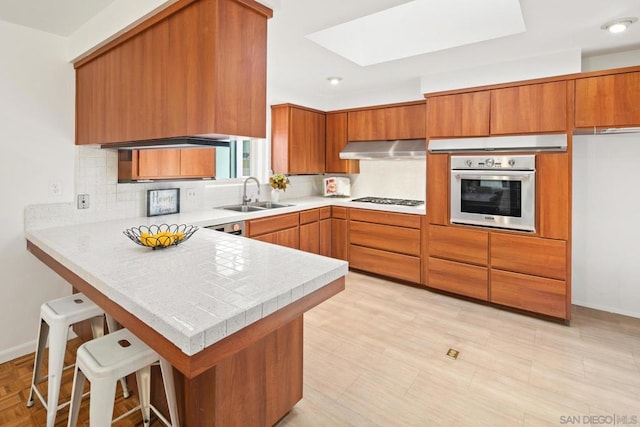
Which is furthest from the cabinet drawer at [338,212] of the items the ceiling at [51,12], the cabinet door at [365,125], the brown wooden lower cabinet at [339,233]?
the ceiling at [51,12]

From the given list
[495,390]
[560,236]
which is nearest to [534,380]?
[495,390]

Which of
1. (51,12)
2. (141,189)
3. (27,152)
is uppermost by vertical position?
(51,12)

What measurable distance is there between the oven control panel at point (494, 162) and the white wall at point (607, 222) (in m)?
0.62

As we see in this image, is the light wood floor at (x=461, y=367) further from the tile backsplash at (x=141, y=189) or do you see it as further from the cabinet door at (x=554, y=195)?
the tile backsplash at (x=141, y=189)

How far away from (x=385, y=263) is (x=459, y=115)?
1839mm

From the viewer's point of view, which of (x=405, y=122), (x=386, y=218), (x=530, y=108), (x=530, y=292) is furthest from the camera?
(x=405, y=122)

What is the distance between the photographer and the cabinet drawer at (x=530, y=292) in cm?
303

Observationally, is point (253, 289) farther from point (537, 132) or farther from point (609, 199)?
point (609, 199)

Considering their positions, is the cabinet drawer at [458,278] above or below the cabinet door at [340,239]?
below

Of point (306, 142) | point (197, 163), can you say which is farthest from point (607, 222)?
point (197, 163)

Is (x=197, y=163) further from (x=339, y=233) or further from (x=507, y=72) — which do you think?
(x=507, y=72)

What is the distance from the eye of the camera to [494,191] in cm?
331

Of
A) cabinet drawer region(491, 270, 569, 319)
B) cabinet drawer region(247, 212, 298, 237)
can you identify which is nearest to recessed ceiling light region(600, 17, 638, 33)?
cabinet drawer region(491, 270, 569, 319)

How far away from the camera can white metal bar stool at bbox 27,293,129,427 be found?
173cm
